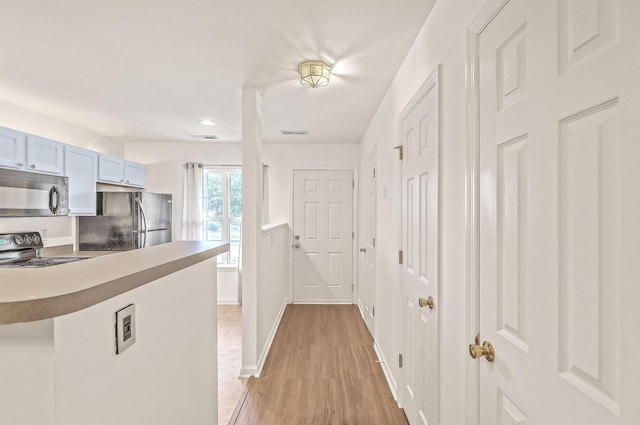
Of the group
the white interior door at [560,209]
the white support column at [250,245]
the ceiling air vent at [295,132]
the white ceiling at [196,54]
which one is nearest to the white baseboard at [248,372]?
the white support column at [250,245]

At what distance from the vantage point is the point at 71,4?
5.29ft

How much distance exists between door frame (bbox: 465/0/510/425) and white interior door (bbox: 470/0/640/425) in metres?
0.06

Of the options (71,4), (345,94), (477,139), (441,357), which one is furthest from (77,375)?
(345,94)

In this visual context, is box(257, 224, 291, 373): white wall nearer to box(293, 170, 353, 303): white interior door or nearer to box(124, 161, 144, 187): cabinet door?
box(293, 170, 353, 303): white interior door

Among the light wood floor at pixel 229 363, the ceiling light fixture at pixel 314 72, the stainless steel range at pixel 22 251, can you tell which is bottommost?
the light wood floor at pixel 229 363

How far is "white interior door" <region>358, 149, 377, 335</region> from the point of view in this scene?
11.5 ft

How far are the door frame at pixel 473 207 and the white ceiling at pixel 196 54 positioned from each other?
0.61 meters

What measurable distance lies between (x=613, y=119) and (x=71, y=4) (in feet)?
7.39

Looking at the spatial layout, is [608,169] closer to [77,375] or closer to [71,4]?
[77,375]

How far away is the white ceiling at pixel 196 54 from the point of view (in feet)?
5.48

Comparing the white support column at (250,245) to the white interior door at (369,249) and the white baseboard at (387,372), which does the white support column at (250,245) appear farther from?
the white interior door at (369,249)

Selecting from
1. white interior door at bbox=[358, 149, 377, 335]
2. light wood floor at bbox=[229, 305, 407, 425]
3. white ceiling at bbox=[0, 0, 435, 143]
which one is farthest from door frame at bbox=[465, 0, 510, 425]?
white interior door at bbox=[358, 149, 377, 335]

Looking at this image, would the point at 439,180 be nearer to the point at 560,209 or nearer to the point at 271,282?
the point at 560,209

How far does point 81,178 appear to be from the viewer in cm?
351
